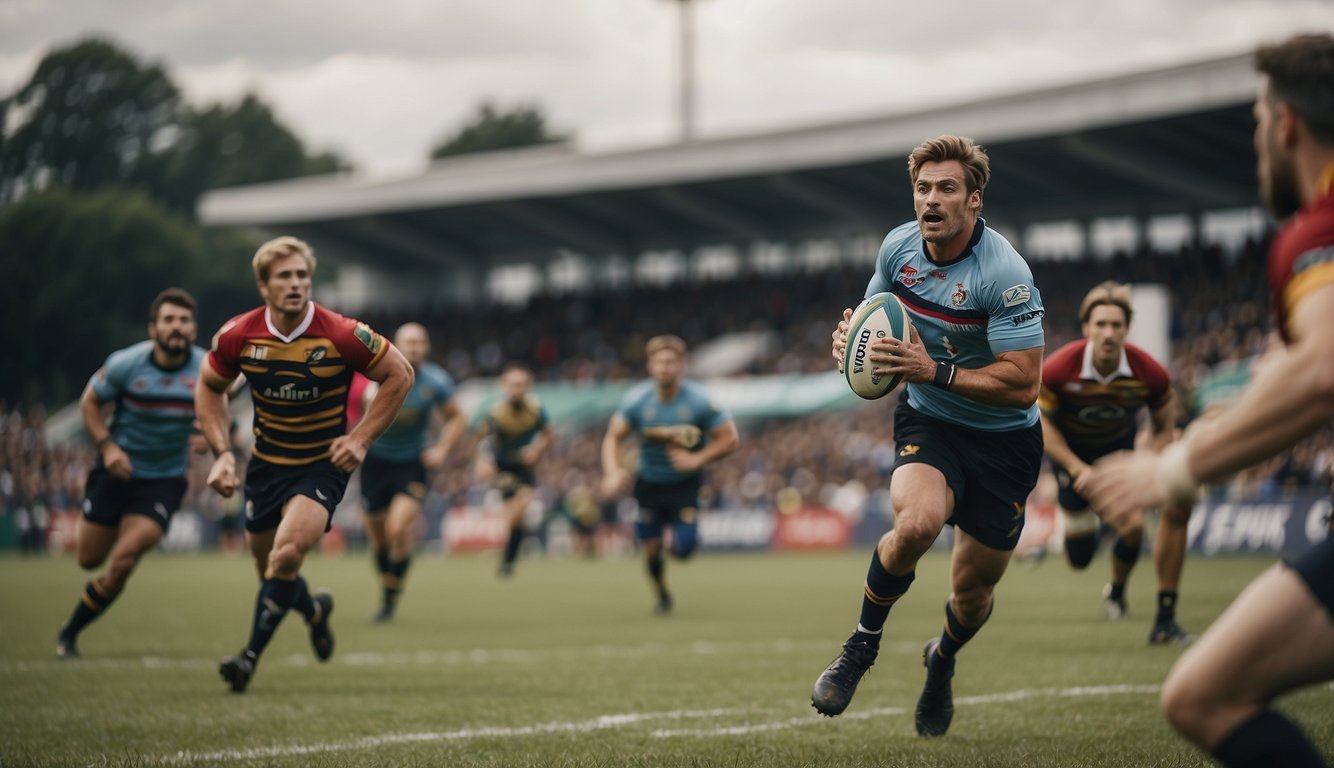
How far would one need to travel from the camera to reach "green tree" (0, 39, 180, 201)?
36.7 metres

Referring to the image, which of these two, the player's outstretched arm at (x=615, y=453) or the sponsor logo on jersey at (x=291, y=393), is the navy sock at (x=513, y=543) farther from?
the sponsor logo on jersey at (x=291, y=393)

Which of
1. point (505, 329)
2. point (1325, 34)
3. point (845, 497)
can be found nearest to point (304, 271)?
point (1325, 34)

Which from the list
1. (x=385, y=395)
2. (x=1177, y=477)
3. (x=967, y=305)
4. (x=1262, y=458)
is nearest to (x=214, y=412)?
(x=385, y=395)

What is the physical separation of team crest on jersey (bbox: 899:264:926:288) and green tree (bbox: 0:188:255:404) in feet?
97.8

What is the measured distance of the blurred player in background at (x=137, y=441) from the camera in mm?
10695

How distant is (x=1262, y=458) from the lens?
3381 mm

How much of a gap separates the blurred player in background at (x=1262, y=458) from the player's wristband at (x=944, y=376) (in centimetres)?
257

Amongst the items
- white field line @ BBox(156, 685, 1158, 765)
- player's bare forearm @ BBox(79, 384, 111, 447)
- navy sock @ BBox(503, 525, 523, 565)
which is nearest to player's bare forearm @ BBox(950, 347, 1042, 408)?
white field line @ BBox(156, 685, 1158, 765)

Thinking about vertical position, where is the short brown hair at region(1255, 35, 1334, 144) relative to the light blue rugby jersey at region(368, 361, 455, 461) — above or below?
above

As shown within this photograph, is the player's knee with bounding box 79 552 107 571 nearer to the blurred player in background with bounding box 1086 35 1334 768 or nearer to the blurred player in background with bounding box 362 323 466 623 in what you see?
the blurred player in background with bounding box 362 323 466 623

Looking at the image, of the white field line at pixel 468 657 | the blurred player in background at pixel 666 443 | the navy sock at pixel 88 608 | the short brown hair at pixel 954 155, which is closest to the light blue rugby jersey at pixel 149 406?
the navy sock at pixel 88 608

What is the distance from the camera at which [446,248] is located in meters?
55.1

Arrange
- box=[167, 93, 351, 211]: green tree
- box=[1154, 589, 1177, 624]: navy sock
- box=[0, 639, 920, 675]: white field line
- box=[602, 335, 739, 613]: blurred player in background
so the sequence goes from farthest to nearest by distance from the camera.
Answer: box=[167, 93, 351, 211]: green tree < box=[602, 335, 739, 613]: blurred player in background < box=[1154, 589, 1177, 624]: navy sock < box=[0, 639, 920, 675]: white field line

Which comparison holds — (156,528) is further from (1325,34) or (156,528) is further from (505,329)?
(505,329)
